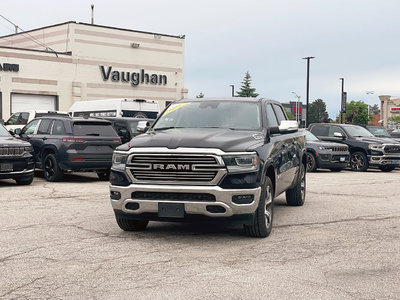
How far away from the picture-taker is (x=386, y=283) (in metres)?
5.39

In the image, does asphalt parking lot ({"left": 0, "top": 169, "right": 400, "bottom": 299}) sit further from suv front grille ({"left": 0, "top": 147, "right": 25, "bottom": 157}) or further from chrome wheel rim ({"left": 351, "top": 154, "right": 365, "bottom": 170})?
chrome wheel rim ({"left": 351, "top": 154, "right": 365, "bottom": 170})

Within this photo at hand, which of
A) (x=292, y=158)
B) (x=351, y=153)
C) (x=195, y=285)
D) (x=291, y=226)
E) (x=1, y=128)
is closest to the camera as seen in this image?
(x=195, y=285)

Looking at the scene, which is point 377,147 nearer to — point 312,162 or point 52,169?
point 312,162

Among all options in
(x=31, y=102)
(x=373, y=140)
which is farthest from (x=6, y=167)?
(x=31, y=102)

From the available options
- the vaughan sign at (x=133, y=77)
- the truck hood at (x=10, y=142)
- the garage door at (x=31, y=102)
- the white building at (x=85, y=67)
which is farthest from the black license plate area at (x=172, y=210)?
the vaughan sign at (x=133, y=77)

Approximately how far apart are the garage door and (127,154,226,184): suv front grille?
31928 mm

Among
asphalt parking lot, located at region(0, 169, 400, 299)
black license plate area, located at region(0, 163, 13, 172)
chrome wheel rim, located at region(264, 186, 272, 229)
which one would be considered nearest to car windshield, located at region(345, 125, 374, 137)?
asphalt parking lot, located at region(0, 169, 400, 299)

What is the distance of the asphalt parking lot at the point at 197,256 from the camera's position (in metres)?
5.14

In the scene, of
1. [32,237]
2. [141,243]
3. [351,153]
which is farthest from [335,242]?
[351,153]

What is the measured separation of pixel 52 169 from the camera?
1519cm

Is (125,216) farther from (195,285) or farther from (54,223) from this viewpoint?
(195,285)

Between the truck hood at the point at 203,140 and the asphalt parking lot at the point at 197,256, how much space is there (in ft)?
3.85

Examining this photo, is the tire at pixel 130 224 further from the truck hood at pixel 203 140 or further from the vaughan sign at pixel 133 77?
the vaughan sign at pixel 133 77

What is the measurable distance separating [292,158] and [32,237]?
14.0 ft
